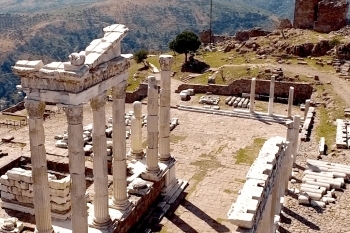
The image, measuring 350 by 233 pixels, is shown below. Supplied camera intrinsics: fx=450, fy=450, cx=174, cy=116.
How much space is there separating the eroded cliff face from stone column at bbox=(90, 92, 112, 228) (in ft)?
158

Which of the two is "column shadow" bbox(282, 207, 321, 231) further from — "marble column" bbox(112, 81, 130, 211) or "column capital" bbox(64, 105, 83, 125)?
"column capital" bbox(64, 105, 83, 125)

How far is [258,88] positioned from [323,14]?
74.7 feet

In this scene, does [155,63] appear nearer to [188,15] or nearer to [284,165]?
[284,165]

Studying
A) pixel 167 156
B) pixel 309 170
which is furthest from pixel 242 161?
pixel 167 156

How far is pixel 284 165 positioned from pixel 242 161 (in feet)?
16.1

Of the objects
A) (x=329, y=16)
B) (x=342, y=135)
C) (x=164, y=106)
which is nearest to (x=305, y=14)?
(x=329, y=16)

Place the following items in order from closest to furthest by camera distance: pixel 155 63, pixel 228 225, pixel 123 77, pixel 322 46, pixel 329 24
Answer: pixel 123 77
pixel 228 225
pixel 322 46
pixel 155 63
pixel 329 24

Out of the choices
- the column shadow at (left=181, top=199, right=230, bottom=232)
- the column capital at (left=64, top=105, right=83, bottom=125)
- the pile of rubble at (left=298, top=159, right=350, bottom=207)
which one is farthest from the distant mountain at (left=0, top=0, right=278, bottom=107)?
the column capital at (left=64, top=105, right=83, bottom=125)

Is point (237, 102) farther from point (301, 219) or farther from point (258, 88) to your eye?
point (301, 219)

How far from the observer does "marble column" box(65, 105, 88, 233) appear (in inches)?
508

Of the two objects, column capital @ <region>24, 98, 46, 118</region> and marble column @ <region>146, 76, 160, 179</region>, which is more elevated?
column capital @ <region>24, 98, 46, 118</region>

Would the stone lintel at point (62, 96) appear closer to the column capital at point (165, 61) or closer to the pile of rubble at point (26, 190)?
the pile of rubble at point (26, 190)

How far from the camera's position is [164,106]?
64.6ft

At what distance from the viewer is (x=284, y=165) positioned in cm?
2000
